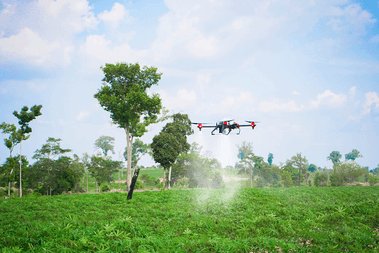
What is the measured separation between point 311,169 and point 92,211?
104 metres

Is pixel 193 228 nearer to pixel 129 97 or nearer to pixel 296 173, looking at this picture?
pixel 129 97

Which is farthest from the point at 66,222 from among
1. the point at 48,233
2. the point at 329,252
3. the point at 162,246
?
the point at 329,252

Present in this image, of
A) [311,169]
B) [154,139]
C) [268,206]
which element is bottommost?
[311,169]

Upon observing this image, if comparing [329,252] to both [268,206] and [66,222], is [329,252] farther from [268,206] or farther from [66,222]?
[66,222]

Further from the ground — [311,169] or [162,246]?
[162,246]

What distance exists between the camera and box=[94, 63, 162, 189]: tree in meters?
25.5

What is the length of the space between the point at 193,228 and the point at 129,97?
18.5 metres

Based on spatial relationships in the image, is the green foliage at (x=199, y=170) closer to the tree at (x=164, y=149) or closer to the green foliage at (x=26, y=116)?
the tree at (x=164, y=149)

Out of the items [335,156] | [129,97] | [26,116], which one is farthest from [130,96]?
[335,156]

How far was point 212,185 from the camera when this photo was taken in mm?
37531

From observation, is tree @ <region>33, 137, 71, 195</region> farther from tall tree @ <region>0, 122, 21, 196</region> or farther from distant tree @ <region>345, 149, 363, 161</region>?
distant tree @ <region>345, 149, 363, 161</region>

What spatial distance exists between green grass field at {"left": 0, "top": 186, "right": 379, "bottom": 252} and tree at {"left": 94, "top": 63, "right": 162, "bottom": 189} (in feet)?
41.7

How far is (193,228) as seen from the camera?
10.6m

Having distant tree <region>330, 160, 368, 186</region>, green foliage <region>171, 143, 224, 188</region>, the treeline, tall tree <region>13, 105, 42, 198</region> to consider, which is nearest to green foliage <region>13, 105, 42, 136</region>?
tall tree <region>13, 105, 42, 198</region>
